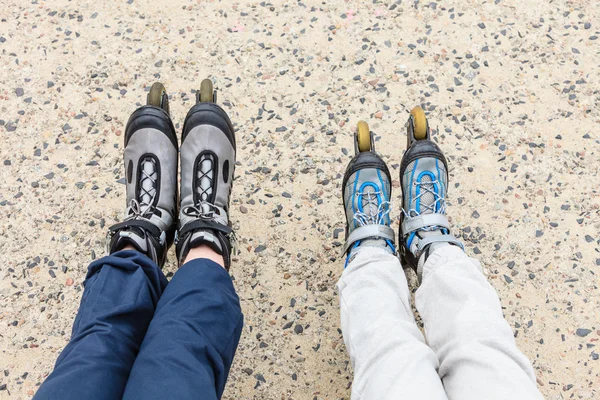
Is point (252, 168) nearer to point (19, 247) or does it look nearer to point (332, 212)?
point (332, 212)

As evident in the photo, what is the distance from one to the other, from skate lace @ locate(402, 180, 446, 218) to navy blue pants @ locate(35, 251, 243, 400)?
2.23 ft

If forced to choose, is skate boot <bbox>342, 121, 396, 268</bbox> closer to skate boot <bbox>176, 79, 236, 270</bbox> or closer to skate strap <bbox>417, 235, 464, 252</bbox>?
skate strap <bbox>417, 235, 464, 252</bbox>

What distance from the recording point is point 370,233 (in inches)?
58.7

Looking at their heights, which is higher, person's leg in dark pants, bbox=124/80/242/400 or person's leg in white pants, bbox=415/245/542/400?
person's leg in dark pants, bbox=124/80/242/400

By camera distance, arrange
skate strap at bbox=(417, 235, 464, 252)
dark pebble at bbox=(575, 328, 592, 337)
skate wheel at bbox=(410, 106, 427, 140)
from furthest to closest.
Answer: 1. skate wheel at bbox=(410, 106, 427, 140)
2. dark pebble at bbox=(575, 328, 592, 337)
3. skate strap at bbox=(417, 235, 464, 252)

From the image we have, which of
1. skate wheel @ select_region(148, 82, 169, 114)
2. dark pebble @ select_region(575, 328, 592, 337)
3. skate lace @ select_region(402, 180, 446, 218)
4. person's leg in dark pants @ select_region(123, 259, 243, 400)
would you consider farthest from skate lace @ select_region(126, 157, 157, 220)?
dark pebble @ select_region(575, 328, 592, 337)

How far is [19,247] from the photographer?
1667 mm

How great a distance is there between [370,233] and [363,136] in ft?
1.24

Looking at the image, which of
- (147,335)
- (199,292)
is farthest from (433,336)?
(147,335)

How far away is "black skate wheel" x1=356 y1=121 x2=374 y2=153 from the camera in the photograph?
1678 millimetres

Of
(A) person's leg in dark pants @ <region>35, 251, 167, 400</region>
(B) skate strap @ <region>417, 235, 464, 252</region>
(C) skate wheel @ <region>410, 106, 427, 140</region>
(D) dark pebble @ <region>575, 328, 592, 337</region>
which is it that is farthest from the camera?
(C) skate wheel @ <region>410, 106, 427, 140</region>

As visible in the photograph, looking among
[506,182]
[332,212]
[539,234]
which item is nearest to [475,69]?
[506,182]

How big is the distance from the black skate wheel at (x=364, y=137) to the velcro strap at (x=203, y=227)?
56cm

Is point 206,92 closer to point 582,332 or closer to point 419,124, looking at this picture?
point 419,124
